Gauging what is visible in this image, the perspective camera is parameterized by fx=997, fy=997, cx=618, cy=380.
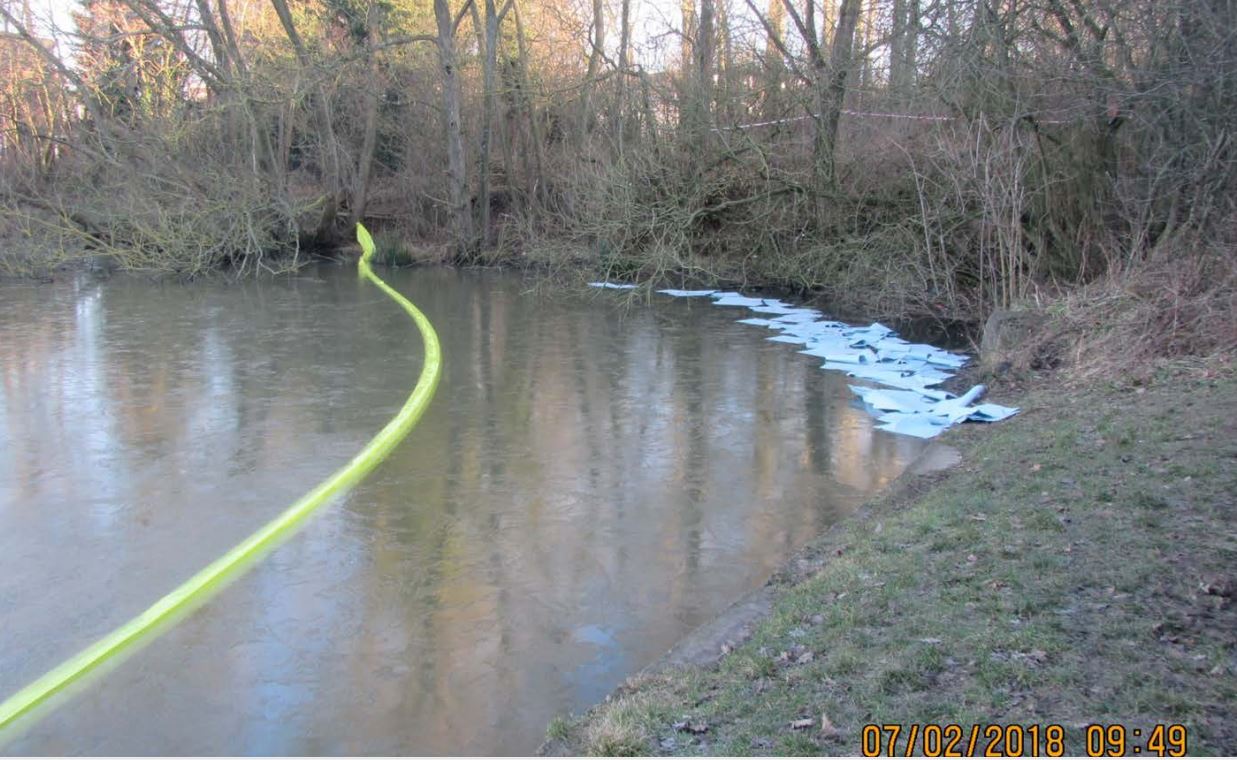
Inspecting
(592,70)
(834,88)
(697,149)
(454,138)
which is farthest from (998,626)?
(454,138)

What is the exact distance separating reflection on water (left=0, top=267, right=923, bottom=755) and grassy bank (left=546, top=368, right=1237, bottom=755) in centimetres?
72

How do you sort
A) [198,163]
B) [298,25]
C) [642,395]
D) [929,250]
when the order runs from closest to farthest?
1. [642,395]
2. [929,250]
3. [198,163]
4. [298,25]

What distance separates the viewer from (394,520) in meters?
6.73

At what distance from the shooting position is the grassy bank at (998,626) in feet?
10.8

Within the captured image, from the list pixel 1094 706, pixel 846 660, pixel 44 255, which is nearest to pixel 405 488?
pixel 846 660

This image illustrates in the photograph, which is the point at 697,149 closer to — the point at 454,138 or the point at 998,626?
the point at 454,138

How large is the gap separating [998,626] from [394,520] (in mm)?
4109

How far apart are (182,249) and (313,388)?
45.4 ft

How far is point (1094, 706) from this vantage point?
3.20m

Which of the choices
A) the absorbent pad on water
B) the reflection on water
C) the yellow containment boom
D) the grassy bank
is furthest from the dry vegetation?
the yellow containment boom

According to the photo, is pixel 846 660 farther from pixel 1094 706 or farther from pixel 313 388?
pixel 313 388

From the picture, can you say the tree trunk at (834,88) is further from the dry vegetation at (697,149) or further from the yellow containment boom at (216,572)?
the yellow containment boom at (216,572)

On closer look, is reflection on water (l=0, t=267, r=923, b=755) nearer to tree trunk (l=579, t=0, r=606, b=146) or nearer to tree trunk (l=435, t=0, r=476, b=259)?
tree trunk (l=579, t=0, r=606, b=146)

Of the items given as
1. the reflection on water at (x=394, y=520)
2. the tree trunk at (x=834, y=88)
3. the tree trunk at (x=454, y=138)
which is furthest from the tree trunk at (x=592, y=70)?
the reflection on water at (x=394, y=520)
